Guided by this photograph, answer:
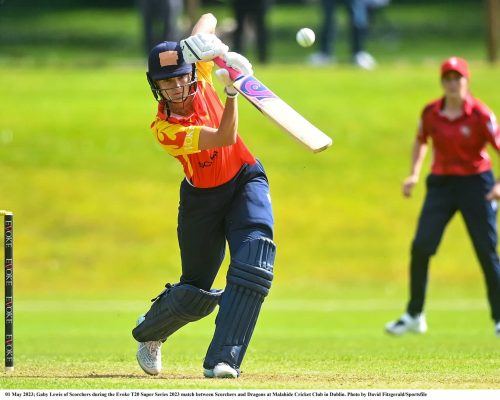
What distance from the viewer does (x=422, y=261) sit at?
36.1ft

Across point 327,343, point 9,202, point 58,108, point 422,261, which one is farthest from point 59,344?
point 58,108

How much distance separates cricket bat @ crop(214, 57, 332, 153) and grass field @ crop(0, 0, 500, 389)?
73.6 inches

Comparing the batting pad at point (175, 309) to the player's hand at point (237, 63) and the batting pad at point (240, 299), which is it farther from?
the player's hand at point (237, 63)

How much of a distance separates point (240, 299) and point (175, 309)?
23.8 inches

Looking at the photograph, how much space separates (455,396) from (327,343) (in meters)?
4.21

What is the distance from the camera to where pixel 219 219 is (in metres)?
7.67

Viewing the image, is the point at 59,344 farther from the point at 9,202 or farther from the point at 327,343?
the point at 9,202

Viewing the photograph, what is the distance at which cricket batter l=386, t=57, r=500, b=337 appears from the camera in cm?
1077

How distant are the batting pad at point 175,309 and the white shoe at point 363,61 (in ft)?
46.3

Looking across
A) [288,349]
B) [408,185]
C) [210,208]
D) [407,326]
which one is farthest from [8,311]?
[407,326]

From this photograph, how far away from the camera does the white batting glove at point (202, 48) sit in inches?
283

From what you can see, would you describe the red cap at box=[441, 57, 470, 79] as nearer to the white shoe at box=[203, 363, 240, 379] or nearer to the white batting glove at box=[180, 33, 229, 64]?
the white batting glove at box=[180, 33, 229, 64]

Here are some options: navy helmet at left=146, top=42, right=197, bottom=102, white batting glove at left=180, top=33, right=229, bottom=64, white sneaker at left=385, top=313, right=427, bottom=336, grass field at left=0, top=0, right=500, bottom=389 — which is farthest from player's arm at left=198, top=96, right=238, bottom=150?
white sneaker at left=385, top=313, right=427, bottom=336

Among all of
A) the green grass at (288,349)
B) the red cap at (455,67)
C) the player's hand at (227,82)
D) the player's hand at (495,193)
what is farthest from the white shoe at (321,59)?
the player's hand at (227,82)
